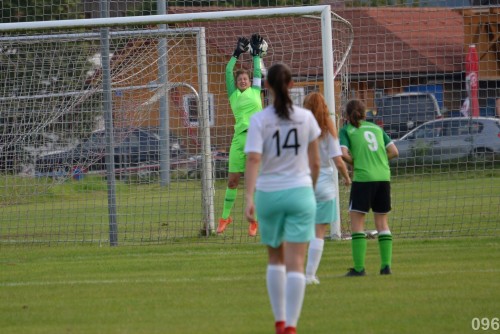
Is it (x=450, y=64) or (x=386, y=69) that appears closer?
(x=386, y=69)

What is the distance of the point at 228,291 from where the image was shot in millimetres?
9234

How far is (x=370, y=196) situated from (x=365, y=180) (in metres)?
0.17

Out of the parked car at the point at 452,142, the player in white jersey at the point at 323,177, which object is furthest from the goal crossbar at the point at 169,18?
the parked car at the point at 452,142

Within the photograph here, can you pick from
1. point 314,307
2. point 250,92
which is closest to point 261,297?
point 314,307

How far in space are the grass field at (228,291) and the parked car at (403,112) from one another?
5.18 metres

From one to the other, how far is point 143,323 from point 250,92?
6.30 m

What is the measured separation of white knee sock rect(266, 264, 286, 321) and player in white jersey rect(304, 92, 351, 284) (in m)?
2.34

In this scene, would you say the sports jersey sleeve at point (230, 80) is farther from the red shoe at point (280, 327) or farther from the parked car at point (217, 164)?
the red shoe at point (280, 327)

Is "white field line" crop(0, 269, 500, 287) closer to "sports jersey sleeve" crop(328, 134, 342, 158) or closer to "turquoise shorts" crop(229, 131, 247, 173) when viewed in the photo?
"sports jersey sleeve" crop(328, 134, 342, 158)

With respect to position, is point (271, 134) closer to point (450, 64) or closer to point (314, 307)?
point (314, 307)

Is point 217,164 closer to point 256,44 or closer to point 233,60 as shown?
point 233,60

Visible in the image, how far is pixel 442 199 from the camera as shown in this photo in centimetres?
1767

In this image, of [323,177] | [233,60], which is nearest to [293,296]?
[323,177]

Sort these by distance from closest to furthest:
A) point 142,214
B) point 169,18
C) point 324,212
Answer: point 324,212 → point 169,18 → point 142,214
